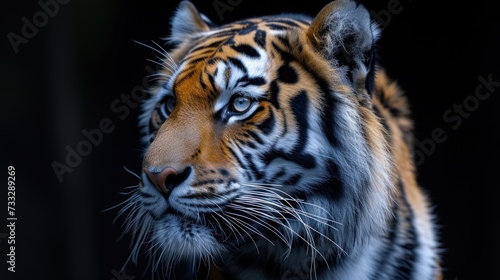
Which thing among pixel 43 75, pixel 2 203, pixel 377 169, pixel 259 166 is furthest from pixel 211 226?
pixel 43 75

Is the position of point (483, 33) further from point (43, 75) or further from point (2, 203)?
point (2, 203)

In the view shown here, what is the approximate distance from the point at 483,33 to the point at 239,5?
0.81 m

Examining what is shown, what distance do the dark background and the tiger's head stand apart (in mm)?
515

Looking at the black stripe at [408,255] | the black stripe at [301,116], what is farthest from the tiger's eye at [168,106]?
the black stripe at [408,255]

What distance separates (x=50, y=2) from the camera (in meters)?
2.08

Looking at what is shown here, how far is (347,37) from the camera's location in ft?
4.61

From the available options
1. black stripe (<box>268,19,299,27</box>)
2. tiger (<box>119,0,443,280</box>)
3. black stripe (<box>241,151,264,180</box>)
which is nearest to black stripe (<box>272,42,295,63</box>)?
tiger (<box>119,0,443,280</box>)

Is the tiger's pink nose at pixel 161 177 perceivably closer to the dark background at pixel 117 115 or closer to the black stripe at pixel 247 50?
the black stripe at pixel 247 50

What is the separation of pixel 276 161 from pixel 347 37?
290 mm

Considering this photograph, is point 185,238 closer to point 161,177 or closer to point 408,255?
point 161,177

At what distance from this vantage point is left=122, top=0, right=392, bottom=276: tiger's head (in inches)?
52.8

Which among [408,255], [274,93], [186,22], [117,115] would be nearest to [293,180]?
[274,93]

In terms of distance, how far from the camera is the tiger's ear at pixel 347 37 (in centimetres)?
138

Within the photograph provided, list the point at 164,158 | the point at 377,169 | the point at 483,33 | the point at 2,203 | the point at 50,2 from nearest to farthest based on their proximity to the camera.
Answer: the point at 164,158, the point at 377,169, the point at 2,203, the point at 50,2, the point at 483,33
